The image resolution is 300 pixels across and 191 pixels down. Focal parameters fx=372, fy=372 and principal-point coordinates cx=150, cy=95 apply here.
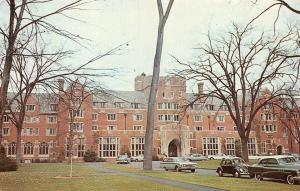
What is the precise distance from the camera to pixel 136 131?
→ 81.1m

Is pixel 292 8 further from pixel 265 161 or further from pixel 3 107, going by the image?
pixel 3 107

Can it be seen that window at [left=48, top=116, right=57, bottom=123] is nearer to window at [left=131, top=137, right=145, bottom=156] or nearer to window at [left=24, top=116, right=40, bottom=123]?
window at [left=24, top=116, right=40, bottom=123]

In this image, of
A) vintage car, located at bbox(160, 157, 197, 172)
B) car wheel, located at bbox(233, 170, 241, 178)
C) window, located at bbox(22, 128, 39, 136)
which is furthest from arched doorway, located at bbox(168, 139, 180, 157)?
car wheel, located at bbox(233, 170, 241, 178)

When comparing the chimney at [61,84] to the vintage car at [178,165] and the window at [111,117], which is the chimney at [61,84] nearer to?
the vintage car at [178,165]

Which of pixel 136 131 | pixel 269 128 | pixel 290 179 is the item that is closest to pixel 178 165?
pixel 290 179

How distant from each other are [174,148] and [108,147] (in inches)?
569

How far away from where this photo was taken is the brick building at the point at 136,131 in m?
76.8

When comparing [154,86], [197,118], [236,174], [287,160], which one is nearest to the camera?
[287,160]

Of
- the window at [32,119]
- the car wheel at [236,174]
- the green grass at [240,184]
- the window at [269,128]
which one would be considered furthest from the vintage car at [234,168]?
the window at [269,128]

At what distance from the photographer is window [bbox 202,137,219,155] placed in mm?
82312

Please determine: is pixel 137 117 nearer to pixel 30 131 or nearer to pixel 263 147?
pixel 30 131

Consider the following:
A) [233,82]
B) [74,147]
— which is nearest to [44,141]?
[74,147]

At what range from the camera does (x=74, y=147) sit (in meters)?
75.8

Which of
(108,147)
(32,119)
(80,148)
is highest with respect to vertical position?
(32,119)
